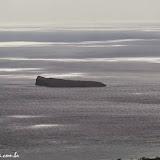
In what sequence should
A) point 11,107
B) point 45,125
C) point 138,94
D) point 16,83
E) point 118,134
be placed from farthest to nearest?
point 16,83 < point 138,94 < point 11,107 < point 45,125 < point 118,134

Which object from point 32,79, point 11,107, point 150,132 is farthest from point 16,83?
point 150,132

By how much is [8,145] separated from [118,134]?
16572 millimetres

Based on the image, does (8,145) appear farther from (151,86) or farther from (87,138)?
(151,86)

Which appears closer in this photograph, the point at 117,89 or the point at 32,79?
the point at 117,89

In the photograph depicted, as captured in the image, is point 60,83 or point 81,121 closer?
point 81,121

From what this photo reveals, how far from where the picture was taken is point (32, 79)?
18750 cm

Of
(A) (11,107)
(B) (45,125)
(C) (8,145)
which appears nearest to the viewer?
(C) (8,145)

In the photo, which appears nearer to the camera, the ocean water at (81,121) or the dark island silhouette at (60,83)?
the ocean water at (81,121)

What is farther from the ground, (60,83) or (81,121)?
(60,83)

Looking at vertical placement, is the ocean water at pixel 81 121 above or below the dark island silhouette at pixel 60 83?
below

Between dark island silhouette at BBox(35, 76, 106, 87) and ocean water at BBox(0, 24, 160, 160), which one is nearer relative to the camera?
ocean water at BBox(0, 24, 160, 160)

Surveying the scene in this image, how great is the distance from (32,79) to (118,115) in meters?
62.8

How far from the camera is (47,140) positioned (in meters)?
106

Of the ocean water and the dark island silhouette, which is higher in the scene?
the dark island silhouette
